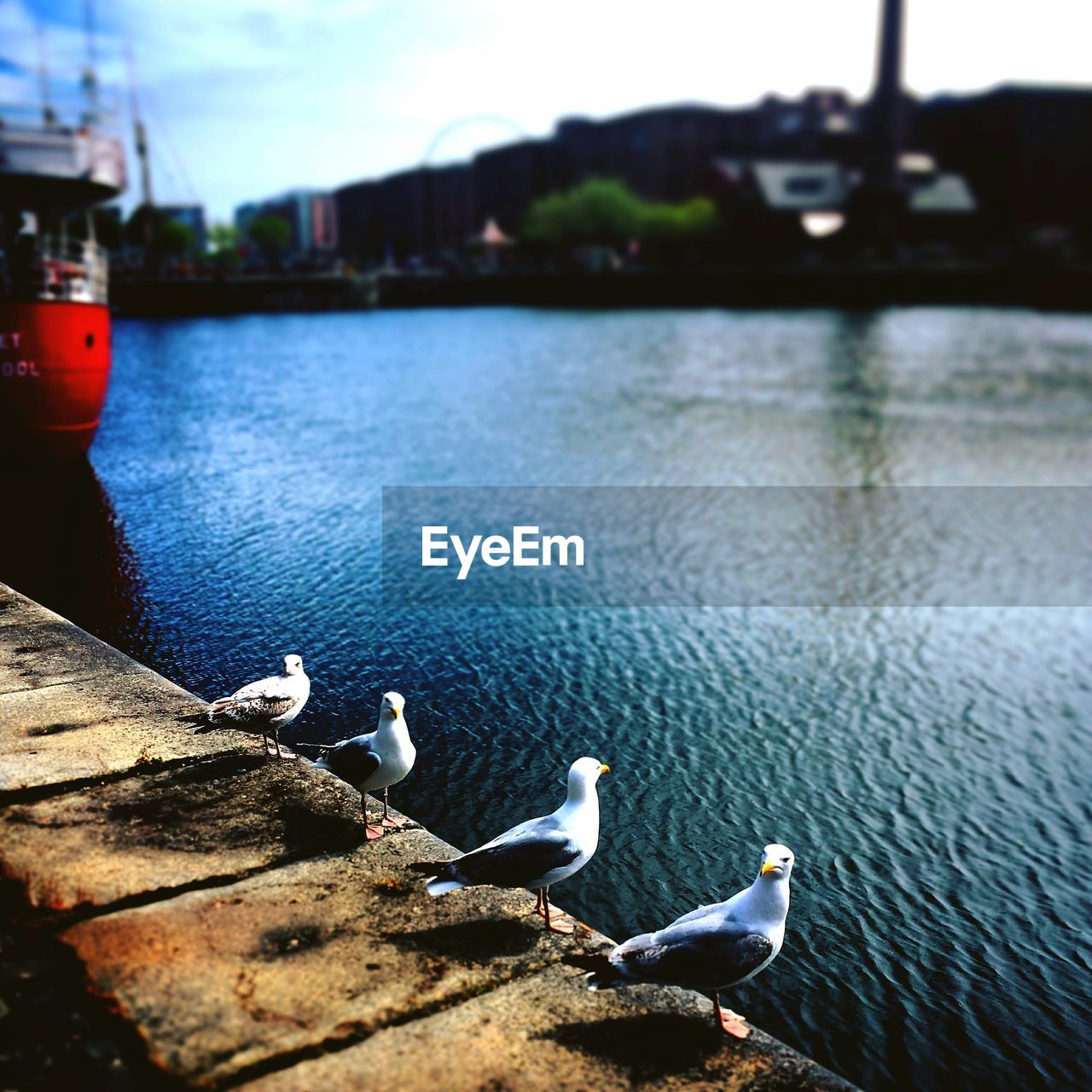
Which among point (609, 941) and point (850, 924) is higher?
point (609, 941)

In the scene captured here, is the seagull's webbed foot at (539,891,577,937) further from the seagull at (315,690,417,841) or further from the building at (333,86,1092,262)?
the building at (333,86,1092,262)

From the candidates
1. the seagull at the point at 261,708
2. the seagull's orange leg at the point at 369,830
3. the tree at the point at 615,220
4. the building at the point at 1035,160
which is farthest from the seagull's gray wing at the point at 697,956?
the building at the point at 1035,160

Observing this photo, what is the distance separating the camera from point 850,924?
26.5 ft

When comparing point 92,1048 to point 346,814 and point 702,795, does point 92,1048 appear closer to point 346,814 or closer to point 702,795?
point 346,814

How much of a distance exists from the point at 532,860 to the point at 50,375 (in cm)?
1969

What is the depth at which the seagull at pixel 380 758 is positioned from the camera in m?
6.36

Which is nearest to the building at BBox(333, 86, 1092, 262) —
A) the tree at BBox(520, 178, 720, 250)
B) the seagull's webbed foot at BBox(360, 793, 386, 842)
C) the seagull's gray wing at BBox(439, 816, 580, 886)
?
the tree at BBox(520, 178, 720, 250)

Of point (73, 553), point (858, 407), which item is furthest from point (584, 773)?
point (858, 407)

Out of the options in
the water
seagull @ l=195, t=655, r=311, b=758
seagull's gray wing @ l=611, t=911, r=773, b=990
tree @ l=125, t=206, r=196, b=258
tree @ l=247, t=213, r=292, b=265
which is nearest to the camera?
seagull's gray wing @ l=611, t=911, r=773, b=990

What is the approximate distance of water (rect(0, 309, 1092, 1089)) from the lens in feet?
25.0

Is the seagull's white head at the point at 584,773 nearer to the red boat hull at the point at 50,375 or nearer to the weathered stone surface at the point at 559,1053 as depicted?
A: the weathered stone surface at the point at 559,1053

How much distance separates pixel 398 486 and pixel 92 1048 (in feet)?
63.9

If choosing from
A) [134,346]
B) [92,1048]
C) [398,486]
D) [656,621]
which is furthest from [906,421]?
[134,346]

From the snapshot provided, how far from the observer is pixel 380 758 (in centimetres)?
635
